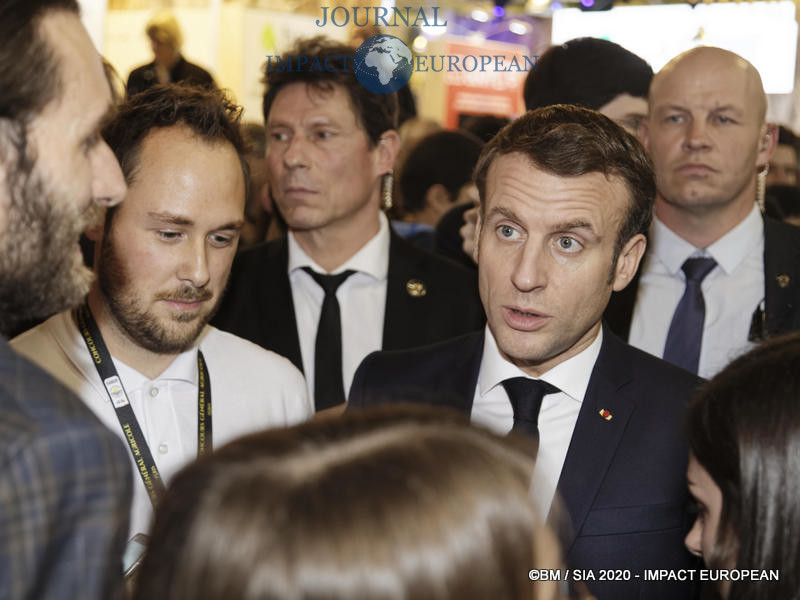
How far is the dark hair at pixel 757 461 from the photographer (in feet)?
4.49

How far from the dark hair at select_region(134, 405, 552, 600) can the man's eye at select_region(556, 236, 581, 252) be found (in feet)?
3.97

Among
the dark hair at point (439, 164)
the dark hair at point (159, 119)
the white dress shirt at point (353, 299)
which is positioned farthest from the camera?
the dark hair at point (439, 164)

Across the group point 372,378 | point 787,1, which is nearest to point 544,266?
point 372,378

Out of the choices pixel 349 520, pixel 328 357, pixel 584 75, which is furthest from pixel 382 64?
pixel 349 520

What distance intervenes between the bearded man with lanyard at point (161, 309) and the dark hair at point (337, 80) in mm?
965

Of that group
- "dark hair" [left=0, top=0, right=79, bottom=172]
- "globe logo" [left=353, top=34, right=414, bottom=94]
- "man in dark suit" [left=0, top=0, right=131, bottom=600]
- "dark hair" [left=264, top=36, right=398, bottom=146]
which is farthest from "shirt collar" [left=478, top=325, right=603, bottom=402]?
"globe logo" [left=353, top=34, right=414, bottom=94]

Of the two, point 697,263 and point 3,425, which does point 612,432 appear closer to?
point 697,263

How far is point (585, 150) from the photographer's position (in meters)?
2.12

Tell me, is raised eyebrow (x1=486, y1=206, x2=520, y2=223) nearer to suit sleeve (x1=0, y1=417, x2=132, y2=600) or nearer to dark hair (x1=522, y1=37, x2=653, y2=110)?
dark hair (x1=522, y1=37, x2=653, y2=110)

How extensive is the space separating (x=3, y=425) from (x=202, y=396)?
1.25m

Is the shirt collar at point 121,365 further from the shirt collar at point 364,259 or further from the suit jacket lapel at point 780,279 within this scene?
the suit jacket lapel at point 780,279

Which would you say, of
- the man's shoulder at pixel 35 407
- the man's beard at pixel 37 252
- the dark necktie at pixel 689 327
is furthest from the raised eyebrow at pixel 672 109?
the man's shoulder at pixel 35 407

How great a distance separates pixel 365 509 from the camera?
85cm

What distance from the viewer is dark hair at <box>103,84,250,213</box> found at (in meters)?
2.29
